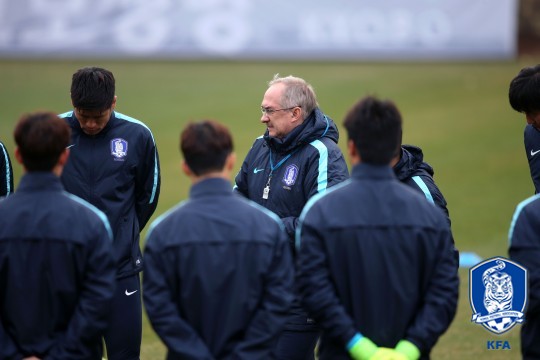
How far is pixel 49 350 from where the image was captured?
169 inches

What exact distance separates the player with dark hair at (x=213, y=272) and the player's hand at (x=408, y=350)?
0.54m

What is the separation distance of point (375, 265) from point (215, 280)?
719 millimetres

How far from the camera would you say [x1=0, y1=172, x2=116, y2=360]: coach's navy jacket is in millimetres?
4211

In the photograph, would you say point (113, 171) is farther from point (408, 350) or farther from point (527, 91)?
point (527, 91)

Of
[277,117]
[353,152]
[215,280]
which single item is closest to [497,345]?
[277,117]

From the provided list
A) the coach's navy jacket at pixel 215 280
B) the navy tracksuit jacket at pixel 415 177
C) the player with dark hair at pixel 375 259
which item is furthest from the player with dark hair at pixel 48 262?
the navy tracksuit jacket at pixel 415 177

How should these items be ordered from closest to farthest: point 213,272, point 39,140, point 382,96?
point 213,272, point 39,140, point 382,96

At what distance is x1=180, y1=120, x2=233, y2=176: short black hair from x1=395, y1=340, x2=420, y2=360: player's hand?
114 cm

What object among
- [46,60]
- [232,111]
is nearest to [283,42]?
[232,111]

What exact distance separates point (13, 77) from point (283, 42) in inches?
233

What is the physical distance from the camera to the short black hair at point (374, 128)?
4.27 meters

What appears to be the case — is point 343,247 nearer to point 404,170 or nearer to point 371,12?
point 404,170

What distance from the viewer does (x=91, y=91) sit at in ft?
18.3

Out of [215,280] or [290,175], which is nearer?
[215,280]
